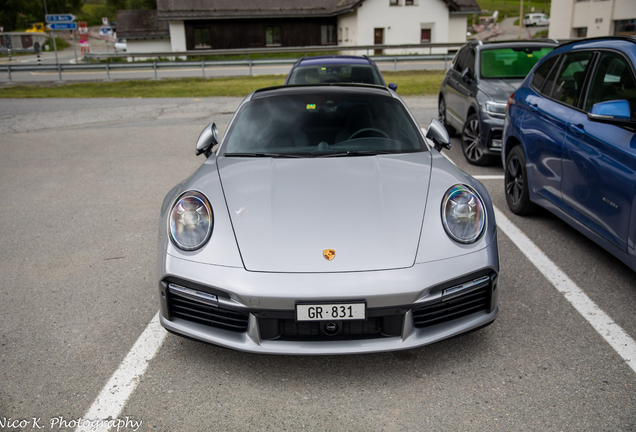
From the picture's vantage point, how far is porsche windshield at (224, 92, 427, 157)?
147 inches

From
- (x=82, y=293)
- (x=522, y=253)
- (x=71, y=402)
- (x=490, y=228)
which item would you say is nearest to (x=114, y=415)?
(x=71, y=402)

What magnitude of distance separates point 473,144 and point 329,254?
5.31 meters

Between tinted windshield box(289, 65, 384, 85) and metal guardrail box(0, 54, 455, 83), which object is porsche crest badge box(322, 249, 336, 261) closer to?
A: tinted windshield box(289, 65, 384, 85)

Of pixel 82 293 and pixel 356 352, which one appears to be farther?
pixel 82 293

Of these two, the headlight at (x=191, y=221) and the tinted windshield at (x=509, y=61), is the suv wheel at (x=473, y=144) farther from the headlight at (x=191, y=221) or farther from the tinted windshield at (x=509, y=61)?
the headlight at (x=191, y=221)

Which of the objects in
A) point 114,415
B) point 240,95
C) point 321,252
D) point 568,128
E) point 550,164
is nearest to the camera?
point 114,415

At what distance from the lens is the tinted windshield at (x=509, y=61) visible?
25.7 feet

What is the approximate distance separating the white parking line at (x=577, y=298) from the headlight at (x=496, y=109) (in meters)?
2.33

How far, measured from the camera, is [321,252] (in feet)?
8.76

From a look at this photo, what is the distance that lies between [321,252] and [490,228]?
973 millimetres

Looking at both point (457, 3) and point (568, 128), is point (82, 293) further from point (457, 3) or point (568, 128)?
point (457, 3)

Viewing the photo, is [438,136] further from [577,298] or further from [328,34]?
[328,34]

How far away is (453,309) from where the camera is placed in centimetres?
273

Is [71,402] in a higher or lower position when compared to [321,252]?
lower
